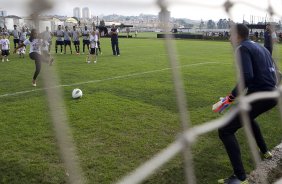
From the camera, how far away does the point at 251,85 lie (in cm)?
347

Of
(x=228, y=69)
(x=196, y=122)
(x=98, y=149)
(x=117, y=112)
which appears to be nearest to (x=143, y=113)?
(x=117, y=112)

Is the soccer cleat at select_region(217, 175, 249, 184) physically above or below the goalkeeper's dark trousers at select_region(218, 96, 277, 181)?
below

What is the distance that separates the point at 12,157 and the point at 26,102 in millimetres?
2979

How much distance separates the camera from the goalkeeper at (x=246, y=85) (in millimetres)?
3320

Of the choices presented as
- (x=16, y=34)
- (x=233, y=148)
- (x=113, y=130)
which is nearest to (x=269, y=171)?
(x=233, y=148)

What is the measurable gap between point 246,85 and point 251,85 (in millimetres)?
92

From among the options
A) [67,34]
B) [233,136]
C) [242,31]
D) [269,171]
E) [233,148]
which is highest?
[67,34]

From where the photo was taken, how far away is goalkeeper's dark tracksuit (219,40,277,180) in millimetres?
3326

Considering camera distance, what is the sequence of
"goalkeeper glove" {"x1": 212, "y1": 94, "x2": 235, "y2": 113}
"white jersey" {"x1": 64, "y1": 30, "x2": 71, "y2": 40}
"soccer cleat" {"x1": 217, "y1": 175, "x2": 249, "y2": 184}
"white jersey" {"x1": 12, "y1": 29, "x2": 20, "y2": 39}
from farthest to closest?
"white jersey" {"x1": 12, "y1": 29, "x2": 20, "y2": 39} < "white jersey" {"x1": 64, "y1": 30, "x2": 71, "y2": 40} < "soccer cleat" {"x1": 217, "y1": 175, "x2": 249, "y2": 184} < "goalkeeper glove" {"x1": 212, "y1": 94, "x2": 235, "y2": 113}

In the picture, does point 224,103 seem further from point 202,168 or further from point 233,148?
point 202,168

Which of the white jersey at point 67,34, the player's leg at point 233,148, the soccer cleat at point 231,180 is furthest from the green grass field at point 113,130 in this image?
the white jersey at point 67,34

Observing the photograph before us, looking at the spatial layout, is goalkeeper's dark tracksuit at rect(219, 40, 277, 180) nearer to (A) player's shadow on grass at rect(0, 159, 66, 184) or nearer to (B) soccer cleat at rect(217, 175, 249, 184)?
(B) soccer cleat at rect(217, 175, 249, 184)

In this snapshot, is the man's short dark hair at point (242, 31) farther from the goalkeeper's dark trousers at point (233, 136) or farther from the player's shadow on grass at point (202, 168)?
the player's shadow on grass at point (202, 168)

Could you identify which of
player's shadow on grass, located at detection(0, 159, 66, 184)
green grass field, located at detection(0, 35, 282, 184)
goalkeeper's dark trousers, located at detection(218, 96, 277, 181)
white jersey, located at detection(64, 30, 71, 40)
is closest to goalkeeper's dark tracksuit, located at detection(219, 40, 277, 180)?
goalkeeper's dark trousers, located at detection(218, 96, 277, 181)
